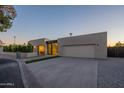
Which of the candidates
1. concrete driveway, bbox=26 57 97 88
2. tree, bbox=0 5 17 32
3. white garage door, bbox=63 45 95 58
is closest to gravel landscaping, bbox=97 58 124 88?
concrete driveway, bbox=26 57 97 88

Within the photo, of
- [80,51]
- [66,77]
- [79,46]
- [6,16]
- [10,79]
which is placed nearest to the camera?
[10,79]

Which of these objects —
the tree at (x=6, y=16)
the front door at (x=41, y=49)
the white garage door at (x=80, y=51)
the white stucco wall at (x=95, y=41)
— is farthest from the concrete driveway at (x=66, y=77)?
the front door at (x=41, y=49)

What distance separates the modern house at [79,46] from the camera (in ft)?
46.6

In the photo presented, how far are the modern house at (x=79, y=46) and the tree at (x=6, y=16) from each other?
8883 mm

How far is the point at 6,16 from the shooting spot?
11516 mm

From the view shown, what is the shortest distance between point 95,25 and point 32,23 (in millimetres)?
9016

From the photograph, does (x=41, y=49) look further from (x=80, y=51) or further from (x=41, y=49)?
(x=80, y=51)

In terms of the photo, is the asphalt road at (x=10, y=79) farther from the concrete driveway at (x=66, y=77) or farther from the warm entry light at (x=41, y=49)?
the warm entry light at (x=41, y=49)

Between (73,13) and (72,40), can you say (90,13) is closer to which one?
(73,13)

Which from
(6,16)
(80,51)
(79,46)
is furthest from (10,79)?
(79,46)

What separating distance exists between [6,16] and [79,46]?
32.4ft

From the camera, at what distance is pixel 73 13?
12438 millimetres
